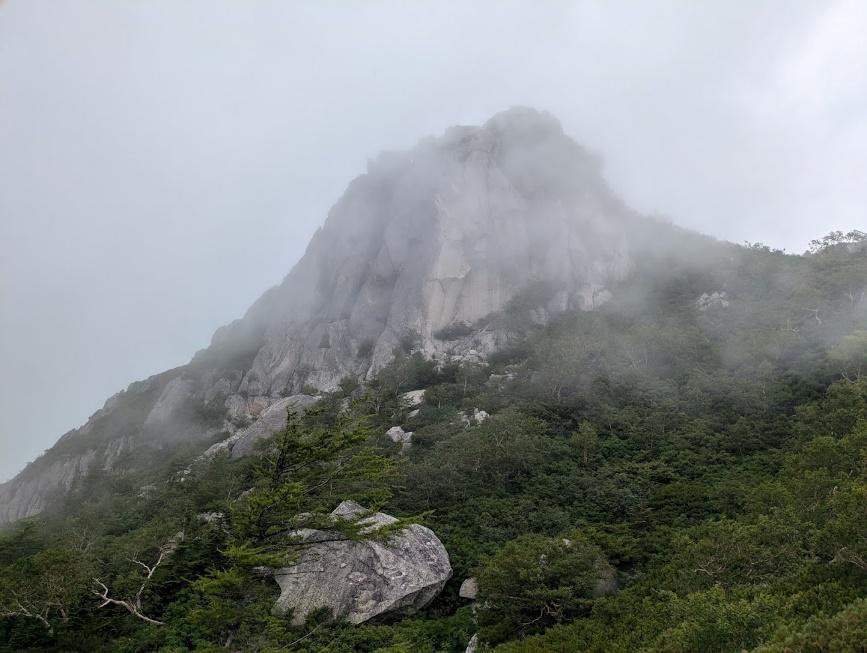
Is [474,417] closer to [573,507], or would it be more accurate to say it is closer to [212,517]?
[573,507]

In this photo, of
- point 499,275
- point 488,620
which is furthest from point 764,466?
point 499,275

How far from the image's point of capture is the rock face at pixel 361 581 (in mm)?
18422

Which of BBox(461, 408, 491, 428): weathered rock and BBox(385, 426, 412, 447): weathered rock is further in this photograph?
BBox(461, 408, 491, 428): weathered rock

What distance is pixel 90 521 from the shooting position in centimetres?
3822

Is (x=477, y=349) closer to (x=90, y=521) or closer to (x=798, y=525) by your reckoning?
(x=90, y=521)

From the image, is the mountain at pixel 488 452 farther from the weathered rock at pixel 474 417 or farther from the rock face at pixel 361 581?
the weathered rock at pixel 474 417

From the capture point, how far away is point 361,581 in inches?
751

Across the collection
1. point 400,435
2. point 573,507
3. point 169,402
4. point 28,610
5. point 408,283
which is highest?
point 408,283

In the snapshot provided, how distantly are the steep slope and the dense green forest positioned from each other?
53.4 feet

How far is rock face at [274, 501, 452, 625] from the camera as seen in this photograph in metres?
18.4

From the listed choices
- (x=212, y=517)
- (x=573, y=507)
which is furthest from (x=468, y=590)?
(x=212, y=517)

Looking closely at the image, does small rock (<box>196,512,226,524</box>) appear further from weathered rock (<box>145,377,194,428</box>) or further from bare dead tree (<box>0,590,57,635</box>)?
weathered rock (<box>145,377,194,428</box>)

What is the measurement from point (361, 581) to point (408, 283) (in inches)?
2514

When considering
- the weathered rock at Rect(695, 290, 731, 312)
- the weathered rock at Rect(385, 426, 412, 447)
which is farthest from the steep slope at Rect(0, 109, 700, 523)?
the weathered rock at Rect(385, 426, 412, 447)
